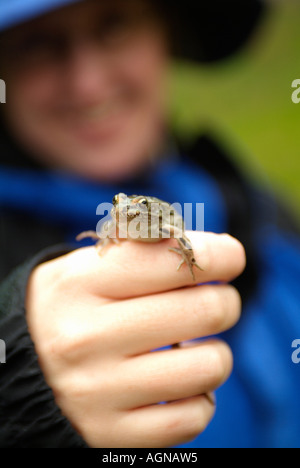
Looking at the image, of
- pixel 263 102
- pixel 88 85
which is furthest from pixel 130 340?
pixel 263 102

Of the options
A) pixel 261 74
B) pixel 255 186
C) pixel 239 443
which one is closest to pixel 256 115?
pixel 261 74

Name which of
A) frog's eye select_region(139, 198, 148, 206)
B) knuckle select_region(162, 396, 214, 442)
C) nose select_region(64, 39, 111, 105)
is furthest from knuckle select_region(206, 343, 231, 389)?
nose select_region(64, 39, 111, 105)

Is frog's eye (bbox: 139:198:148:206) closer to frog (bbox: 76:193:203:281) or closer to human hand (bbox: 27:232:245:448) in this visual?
frog (bbox: 76:193:203:281)

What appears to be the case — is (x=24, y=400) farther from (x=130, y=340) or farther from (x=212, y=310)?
(x=212, y=310)

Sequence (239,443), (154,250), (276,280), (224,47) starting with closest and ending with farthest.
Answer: (154,250), (239,443), (276,280), (224,47)

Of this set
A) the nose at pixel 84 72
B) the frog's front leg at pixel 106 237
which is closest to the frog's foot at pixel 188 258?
the frog's front leg at pixel 106 237

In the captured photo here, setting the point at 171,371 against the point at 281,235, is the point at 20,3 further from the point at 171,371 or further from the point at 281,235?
the point at 281,235

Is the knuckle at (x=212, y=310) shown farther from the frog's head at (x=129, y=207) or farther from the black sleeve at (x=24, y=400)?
the black sleeve at (x=24, y=400)
